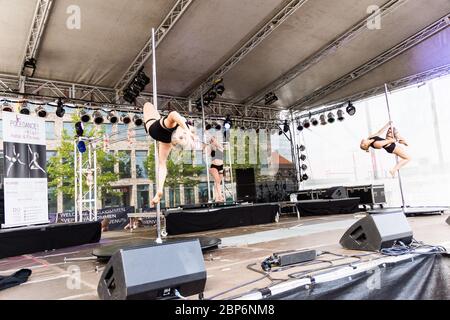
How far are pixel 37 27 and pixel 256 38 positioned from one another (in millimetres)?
4857

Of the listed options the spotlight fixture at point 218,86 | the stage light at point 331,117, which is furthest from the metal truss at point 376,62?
the spotlight fixture at point 218,86

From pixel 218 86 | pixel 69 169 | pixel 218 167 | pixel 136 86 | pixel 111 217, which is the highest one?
pixel 218 86

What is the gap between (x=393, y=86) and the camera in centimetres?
1027

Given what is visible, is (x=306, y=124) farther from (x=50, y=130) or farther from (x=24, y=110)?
(x=50, y=130)

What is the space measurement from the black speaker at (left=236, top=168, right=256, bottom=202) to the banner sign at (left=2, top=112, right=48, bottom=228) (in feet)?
25.6

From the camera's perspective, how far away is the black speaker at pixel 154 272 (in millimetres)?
1789

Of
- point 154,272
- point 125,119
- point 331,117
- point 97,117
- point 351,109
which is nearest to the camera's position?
point 154,272

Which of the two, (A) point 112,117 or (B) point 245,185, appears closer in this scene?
(A) point 112,117

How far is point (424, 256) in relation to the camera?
3.00 meters

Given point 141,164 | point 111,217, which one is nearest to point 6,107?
point 111,217

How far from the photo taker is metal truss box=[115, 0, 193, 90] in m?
6.55

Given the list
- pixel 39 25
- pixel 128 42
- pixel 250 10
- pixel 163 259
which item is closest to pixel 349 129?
pixel 250 10

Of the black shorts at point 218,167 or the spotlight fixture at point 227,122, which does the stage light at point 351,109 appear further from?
the black shorts at point 218,167
